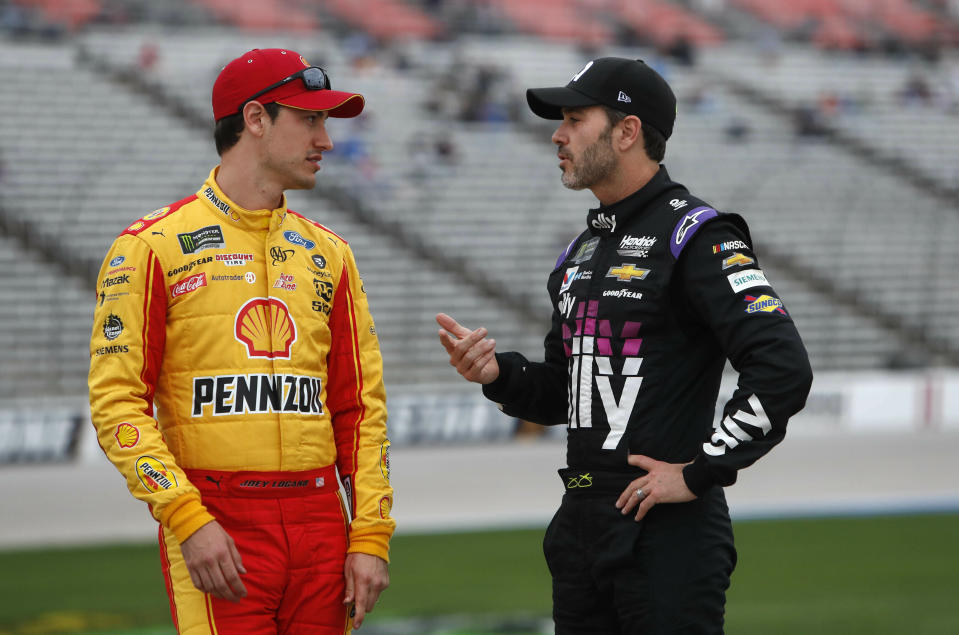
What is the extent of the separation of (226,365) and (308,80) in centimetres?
78

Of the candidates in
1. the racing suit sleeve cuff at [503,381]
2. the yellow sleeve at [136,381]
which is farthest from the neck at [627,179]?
the yellow sleeve at [136,381]

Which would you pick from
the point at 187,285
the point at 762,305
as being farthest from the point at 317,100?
the point at 762,305

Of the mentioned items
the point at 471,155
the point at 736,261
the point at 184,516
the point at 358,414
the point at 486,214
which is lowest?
the point at 184,516

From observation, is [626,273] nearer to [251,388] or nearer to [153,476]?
[251,388]

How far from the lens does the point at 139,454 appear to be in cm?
286

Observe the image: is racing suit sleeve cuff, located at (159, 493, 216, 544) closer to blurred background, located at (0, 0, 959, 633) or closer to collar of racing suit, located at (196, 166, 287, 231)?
collar of racing suit, located at (196, 166, 287, 231)

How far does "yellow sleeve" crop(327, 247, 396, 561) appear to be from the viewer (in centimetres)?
317

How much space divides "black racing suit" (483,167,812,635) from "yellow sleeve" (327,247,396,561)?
19.4 inches

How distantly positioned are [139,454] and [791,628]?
4.73m

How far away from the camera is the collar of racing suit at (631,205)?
330 centimetres

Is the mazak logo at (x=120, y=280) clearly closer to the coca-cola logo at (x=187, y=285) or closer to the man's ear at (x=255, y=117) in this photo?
the coca-cola logo at (x=187, y=285)

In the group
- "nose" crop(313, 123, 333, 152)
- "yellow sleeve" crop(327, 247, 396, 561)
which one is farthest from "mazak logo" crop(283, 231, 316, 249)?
"nose" crop(313, 123, 333, 152)

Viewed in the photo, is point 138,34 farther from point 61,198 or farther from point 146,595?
point 146,595

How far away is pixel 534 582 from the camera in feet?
26.3
